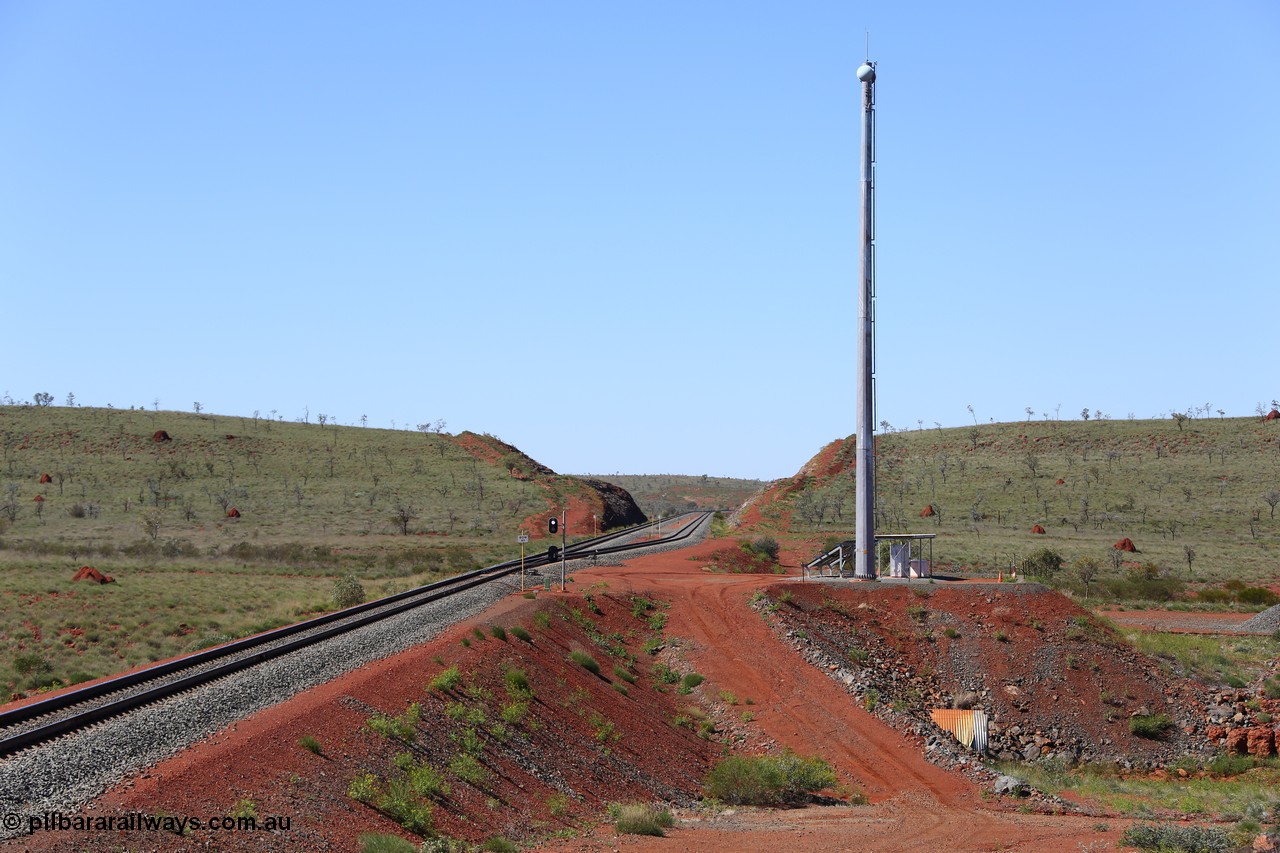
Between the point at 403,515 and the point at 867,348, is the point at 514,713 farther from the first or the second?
the point at 403,515

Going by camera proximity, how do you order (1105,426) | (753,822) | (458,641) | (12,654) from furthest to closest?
(1105,426) < (12,654) < (458,641) < (753,822)

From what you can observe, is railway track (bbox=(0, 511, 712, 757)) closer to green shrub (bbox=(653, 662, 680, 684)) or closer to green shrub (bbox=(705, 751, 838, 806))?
green shrub (bbox=(653, 662, 680, 684))

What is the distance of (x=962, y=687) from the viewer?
108ft

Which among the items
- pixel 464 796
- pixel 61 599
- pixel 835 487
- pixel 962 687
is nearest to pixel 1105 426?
pixel 835 487

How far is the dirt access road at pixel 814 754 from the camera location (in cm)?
1833

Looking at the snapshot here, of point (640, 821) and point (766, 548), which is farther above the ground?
point (766, 548)

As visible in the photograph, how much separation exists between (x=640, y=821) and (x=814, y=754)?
9339 millimetres

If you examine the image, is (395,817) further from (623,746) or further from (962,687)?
(962,687)

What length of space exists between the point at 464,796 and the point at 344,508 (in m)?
74.0

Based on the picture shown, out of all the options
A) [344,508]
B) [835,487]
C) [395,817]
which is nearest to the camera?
[395,817]

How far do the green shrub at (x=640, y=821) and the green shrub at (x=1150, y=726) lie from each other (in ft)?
59.9

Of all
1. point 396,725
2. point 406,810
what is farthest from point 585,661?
point 406,810

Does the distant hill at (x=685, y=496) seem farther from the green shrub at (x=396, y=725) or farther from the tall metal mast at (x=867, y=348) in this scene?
the green shrub at (x=396, y=725)

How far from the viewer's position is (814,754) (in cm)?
2625
